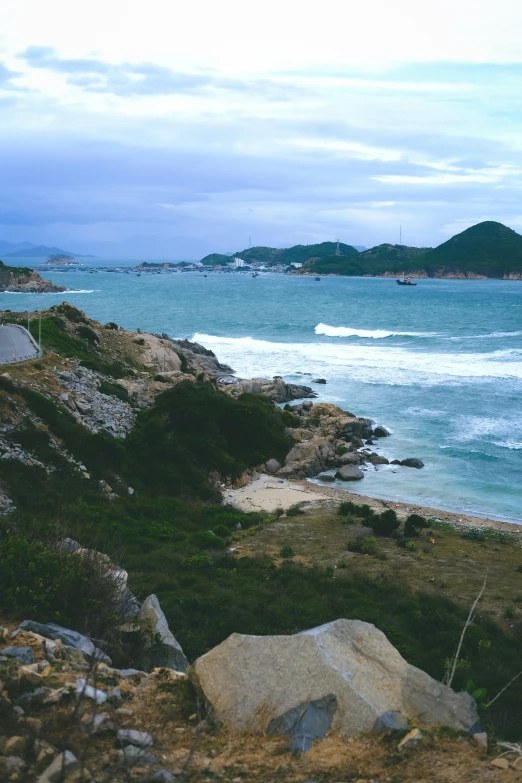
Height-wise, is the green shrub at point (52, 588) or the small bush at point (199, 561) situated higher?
the green shrub at point (52, 588)

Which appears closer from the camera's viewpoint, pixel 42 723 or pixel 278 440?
pixel 42 723

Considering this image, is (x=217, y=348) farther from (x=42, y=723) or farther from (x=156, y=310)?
(x=42, y=723)

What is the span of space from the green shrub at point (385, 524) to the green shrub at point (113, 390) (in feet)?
44.2

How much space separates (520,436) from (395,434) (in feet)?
19.1

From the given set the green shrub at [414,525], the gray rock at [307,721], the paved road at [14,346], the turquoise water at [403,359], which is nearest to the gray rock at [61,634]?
the gray rock at [307,721]

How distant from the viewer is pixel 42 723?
666cm

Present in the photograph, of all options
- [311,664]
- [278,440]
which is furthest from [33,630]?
[278,440]

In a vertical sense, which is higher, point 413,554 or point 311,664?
point 311,664

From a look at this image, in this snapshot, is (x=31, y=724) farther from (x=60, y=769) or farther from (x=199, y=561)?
(x=199, y=561)

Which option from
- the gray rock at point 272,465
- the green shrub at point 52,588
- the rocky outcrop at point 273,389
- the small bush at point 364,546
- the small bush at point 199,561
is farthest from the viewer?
the rocky outcrop at point 273,389

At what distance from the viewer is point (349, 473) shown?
29.5m

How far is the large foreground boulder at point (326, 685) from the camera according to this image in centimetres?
718

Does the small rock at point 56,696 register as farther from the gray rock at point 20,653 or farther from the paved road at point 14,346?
the paved road at point 14,346

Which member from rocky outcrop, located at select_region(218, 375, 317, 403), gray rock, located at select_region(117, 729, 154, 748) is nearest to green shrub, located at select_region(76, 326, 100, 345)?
rocky outcrop, located at select_region(218, 375, 317, 403)
